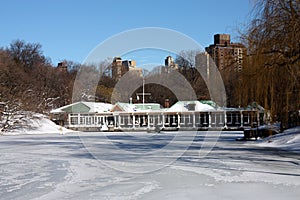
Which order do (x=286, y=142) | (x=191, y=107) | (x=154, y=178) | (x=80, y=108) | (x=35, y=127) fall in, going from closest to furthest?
1. (x=154, y=178)
2. (x=286, y=142)
3. (x=35, y=127)
4. (x=191, y=107)
5. (x=80, y=108)

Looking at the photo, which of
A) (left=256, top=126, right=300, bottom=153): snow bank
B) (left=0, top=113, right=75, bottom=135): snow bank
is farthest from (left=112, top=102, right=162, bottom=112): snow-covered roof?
(left=256, top=126, right=300, bottom=153): snow bank

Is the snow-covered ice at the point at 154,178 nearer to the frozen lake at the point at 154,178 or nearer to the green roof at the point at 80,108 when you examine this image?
the frozen lake at the point at 154,178

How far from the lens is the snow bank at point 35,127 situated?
3834 centimetres

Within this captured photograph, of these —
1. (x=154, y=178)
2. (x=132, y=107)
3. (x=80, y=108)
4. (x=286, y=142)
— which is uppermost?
(x=132, y=107)

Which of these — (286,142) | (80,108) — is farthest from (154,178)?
(80,108)

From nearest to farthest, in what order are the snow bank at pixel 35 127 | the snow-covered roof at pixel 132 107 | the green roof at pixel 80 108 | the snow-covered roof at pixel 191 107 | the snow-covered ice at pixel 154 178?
the snow-covered ice at pixel 154 178, the snow bank at pixel 35 127, the snow-covered roof at pixel 191 107, the snow-covered roof at pixel 132 107, the green roof at pixel 80 108

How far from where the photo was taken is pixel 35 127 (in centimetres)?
4019

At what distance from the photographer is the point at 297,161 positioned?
11578 millimetres

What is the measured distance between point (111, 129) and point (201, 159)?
31197 millimetres

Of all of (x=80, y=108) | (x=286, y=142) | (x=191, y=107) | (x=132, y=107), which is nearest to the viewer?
(x=286, y=142)

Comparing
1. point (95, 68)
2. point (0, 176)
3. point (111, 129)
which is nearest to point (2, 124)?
point (111, 129)

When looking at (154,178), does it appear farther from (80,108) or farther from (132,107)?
(80,108)

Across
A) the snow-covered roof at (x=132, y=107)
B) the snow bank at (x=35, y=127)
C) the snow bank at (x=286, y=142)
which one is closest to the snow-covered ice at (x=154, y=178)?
the snow bank at (x=286, y=142)

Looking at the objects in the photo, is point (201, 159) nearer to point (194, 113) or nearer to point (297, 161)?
point (297, 161)
